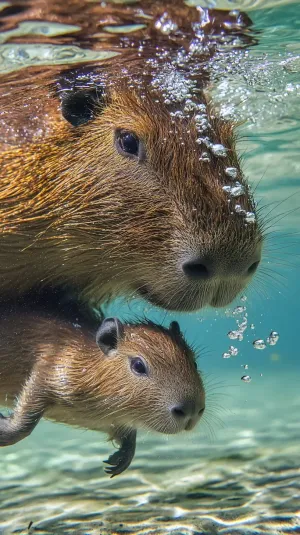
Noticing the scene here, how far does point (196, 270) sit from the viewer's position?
3557mm

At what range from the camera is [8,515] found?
20.3ft

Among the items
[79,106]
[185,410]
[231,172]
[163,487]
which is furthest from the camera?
[163,487]

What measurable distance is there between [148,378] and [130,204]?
59.6 inches

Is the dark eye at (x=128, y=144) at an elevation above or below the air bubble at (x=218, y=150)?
above

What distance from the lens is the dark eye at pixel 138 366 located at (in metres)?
4.76

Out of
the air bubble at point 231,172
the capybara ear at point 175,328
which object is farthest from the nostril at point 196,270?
the capybara ear at point 175,328

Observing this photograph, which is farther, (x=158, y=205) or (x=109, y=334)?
(x=109, y=334)

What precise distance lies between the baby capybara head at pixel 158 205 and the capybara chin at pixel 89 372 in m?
0.55

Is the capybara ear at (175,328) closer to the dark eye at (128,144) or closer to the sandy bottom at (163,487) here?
the sandy bottom at (163,487)

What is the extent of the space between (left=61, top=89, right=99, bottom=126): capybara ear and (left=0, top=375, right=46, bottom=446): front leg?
2269 millimetres

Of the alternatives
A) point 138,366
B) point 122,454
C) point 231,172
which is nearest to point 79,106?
point 231,172

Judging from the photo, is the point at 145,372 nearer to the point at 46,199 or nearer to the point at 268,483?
the point at 46,199

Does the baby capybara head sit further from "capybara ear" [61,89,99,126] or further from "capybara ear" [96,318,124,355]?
"capybara ear" [96,318,124,355]

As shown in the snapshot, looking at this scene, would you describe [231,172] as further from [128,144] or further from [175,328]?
[175,328]
